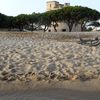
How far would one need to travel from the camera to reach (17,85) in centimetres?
1007

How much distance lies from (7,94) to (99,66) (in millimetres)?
4835

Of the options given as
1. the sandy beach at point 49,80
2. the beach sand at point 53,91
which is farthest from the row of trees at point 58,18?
the beach sand at point 53,91

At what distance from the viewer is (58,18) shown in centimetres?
8675

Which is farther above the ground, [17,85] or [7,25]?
[17,85]

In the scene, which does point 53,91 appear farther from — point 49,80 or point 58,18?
point 58,18

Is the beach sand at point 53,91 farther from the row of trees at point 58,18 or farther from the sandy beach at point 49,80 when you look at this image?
the row of trees at point 58,18

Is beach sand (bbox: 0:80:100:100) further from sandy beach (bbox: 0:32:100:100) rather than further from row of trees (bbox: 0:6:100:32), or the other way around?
row of trees (bbox: 0:6:100:32)

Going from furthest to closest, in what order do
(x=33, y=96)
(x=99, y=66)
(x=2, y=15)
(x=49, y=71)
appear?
1. (x=2, y=15)
2. (x=99, y=66)
3. (x=49, y=71)
4. (x=33, y=96)

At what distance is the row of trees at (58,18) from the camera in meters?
85.4

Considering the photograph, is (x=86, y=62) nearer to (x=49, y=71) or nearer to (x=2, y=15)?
(x=49, y=71)

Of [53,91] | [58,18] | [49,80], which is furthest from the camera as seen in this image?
[58,18]

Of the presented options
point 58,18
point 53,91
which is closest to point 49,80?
point 53,91

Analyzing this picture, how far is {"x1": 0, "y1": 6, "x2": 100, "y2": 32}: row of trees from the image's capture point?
85.4m

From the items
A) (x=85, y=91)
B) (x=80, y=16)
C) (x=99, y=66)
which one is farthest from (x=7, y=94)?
(x=80, y=16)
